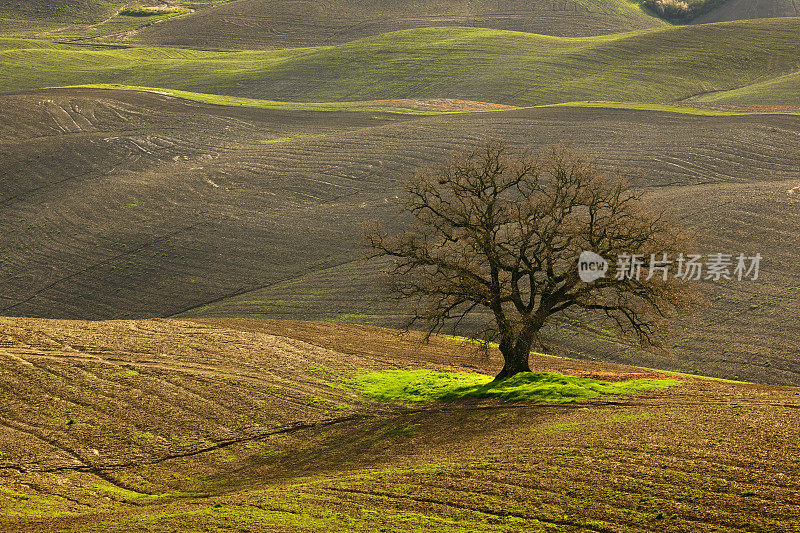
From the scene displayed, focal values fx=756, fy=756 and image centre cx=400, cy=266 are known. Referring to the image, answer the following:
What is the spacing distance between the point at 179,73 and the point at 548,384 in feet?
332

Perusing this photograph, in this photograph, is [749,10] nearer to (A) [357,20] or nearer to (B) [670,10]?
(B) [670,10]

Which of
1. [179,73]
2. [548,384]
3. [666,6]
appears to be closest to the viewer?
[548,384]

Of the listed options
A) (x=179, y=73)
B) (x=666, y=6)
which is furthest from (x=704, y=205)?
(x=666, y=6)

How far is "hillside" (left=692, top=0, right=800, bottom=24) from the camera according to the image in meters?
157

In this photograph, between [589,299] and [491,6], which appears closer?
[589,299]

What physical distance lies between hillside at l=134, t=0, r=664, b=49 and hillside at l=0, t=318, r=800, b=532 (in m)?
112

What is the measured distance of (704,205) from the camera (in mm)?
55125

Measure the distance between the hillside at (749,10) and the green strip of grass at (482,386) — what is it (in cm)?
15020

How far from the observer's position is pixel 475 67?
110438 millimetres

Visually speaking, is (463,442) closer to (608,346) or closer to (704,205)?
(608,346)

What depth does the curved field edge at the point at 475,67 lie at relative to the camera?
3981 inches

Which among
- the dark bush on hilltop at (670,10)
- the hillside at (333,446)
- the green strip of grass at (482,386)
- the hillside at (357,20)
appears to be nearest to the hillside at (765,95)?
the hillside at (357,20)

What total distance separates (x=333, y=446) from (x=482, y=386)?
7386mm

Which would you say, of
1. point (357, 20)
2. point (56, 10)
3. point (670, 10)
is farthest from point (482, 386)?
point (670, 10)
